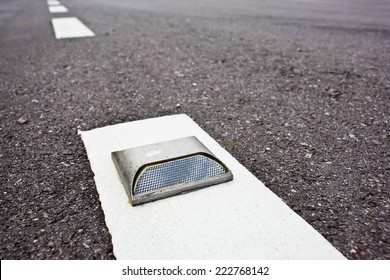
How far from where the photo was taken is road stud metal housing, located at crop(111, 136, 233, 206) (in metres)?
1.30

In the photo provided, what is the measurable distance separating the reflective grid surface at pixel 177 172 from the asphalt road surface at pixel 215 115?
233 mm

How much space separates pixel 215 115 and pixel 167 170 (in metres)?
0.90

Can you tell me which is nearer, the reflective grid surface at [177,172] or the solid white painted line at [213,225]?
the solid white painted line at [213,225]

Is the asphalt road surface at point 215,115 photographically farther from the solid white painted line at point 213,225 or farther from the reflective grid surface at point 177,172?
the reflective grid surface at point 177,172

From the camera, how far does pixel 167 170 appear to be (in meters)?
1.34

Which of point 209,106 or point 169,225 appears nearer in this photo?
point 169,225

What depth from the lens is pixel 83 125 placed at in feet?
6.66

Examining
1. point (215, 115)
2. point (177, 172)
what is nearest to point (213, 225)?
point (177, 172)

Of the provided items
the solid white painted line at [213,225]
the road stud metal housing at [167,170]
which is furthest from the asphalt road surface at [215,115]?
the road stud metal housing at [167,170]

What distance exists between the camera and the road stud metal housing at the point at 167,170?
4.26ft

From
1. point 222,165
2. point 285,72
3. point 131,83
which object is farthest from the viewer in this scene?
point 285,72

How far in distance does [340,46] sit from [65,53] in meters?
3.43

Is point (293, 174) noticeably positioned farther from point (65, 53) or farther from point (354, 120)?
point (65, 53)

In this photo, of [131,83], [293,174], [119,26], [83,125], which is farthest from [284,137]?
[119,26]
